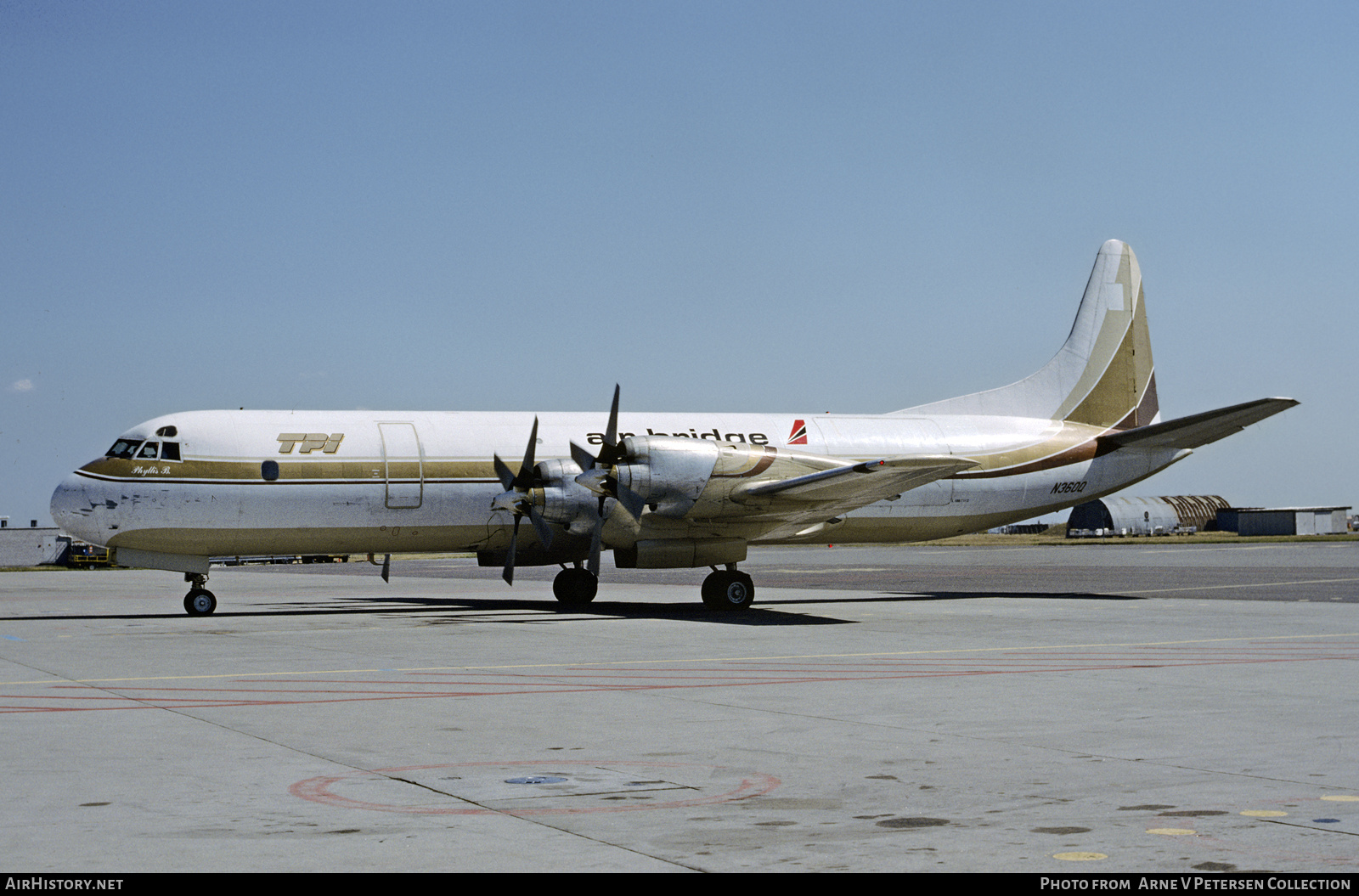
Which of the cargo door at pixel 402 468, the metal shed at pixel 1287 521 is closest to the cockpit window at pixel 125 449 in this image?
the cargo door at pixel 402 468

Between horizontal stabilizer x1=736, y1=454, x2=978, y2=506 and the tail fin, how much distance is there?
27.0ft

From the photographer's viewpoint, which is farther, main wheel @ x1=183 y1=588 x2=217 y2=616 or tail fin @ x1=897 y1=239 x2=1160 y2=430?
tail fin @ x1=897 y1=239 x2=1160 y2=430

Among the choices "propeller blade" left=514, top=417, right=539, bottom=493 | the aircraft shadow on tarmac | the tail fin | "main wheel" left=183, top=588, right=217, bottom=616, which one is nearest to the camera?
the aircraft shadow on tarmac

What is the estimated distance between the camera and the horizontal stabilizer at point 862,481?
25203 millimetres

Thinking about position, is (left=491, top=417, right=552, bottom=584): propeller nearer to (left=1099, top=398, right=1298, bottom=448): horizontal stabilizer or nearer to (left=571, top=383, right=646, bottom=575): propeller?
(left=571, top=383, right=646, bottom=575): propeller

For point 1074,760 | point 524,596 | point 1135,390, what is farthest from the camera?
point 1135,390

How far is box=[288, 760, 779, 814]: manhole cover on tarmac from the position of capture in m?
8.10

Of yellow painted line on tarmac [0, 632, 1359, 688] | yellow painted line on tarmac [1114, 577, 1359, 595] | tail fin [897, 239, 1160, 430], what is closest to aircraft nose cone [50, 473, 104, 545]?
yellow painted line on tarmac [0, 632, 1359, 688]

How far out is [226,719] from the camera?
1208cm

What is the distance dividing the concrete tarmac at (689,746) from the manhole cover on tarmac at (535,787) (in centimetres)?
4

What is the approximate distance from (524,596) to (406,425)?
778 centimetres

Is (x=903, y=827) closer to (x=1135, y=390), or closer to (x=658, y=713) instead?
(x=658, y=713)

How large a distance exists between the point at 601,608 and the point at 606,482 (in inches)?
175
